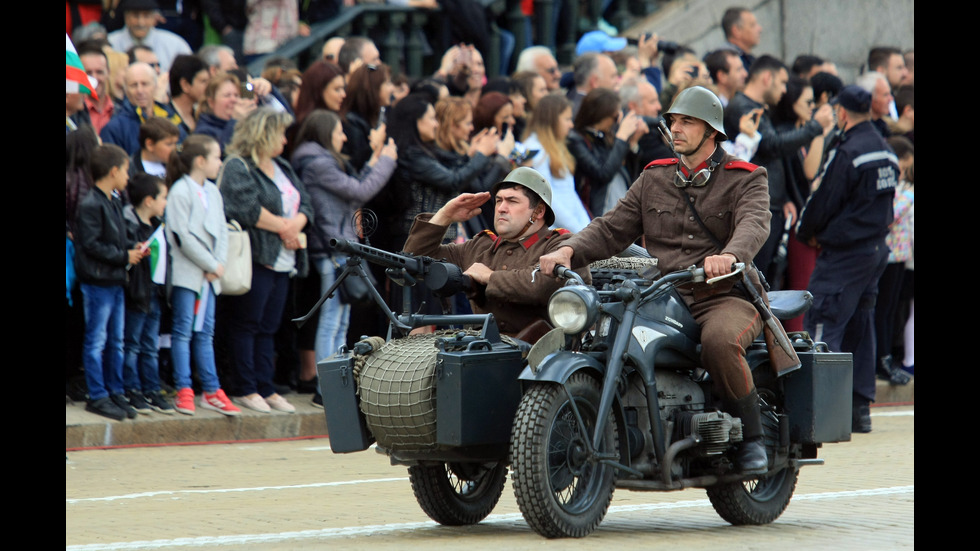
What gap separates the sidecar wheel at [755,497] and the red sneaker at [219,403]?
5.09 m

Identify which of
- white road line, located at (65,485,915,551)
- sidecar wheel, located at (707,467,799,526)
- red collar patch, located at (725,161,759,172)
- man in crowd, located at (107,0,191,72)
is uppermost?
man in crowd, located at (107,0,191,72)

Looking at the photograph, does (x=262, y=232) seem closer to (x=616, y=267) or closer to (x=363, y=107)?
(x=363, y=107)

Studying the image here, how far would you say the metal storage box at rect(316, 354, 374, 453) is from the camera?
24.7 ft

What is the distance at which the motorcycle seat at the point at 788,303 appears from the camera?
8.36 metres

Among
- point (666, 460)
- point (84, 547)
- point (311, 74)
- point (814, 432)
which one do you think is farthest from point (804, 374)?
point (311, 74)

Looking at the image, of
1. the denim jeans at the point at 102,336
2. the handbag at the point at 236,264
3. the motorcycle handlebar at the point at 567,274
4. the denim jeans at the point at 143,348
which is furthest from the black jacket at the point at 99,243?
the motorcycle handlebar at the point at 567,274

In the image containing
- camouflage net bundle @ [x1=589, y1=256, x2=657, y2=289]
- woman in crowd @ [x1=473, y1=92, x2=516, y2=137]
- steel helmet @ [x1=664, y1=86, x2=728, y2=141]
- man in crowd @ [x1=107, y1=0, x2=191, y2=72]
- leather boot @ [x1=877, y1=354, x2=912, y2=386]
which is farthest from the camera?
leather boot @ [x1=877, y1=354, x2=912, y2=386]

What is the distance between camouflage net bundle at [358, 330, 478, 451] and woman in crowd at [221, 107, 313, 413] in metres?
4.95

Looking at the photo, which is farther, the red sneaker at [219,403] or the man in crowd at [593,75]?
the man in crowd at [593,75]

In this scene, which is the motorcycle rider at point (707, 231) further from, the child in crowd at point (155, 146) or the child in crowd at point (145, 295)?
the child in crowd at point (155, 146)

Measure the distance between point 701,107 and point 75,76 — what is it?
17.8ft

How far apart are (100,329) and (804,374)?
544cm

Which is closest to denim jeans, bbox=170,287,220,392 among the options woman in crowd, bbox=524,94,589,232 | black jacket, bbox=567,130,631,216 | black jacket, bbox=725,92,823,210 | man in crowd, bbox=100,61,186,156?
man in crowd, bbox=100,61,186,156

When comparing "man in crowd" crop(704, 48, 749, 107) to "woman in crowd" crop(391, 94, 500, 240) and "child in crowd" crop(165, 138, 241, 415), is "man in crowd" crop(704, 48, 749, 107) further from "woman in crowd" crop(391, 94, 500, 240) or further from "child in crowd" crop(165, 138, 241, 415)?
"child in crowd" crop(165, 138, 241, 415)
